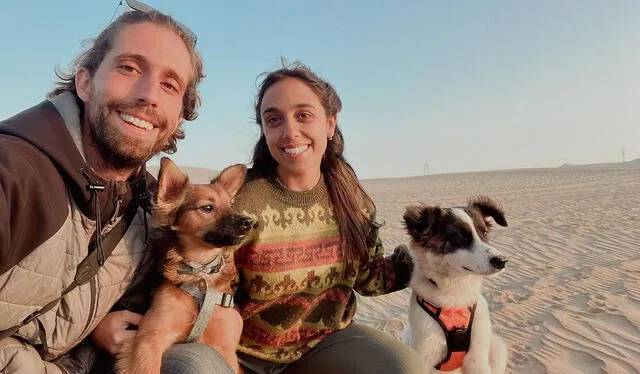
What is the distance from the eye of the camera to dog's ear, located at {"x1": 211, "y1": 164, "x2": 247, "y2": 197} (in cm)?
341

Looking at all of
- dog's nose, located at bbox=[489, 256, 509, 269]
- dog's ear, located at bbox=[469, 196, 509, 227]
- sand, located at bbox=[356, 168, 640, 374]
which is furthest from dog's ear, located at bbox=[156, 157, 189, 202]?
sand, located at bbox=[356, 168, 640, 374]

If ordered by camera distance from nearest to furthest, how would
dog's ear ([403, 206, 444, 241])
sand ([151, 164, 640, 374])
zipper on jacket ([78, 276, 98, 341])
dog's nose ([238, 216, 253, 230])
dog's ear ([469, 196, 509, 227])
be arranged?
zipper on jacket ([78, 276, 98, 341]) → dog's nose ([238, 216, 253, 230]) → dog's ear ([403, 206, 444, 241]) → dog's ear ([469, 196, 509, 227]) → sand ([151, 164, 640, 374])

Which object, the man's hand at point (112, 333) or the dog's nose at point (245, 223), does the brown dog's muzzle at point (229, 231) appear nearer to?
the dog's nose at point (245, 223)

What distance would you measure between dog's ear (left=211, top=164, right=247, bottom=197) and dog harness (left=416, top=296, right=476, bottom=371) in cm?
192

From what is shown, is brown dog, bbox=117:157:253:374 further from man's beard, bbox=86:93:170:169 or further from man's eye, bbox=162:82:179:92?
man's eye, bbox=162:82:179:92

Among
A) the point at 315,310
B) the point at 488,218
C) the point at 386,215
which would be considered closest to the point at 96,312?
the point at 315,310

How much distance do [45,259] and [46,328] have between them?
388 mm

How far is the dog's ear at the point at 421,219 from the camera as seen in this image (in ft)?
13.8

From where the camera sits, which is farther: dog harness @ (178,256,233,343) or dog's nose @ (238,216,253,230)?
dog's nose @ (238,216,253,230)

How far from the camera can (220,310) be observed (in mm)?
2871

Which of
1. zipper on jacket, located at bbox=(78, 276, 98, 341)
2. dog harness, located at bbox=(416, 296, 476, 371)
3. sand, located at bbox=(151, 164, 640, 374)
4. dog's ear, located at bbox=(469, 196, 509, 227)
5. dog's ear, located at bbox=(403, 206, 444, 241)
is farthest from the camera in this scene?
sand, located at bbox=(151, 164, 640, 374)

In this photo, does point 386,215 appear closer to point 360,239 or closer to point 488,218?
point 488,218

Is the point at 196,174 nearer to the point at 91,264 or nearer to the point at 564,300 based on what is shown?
the point at 564,300

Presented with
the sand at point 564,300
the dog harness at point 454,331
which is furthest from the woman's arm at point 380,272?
the sand at point 564,300
